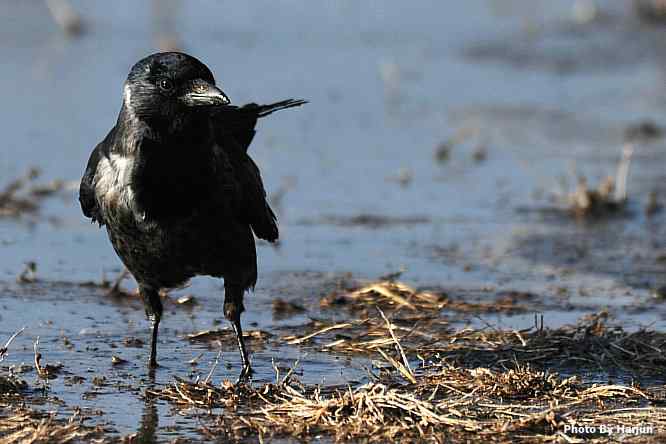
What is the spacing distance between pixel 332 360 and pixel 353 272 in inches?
73.6

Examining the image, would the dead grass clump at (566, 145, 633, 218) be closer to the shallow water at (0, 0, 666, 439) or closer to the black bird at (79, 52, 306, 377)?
the shallow water at (0, 0, 666, 439)

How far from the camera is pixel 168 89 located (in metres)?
5.45

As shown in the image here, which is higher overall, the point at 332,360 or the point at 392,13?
the point at 392,13

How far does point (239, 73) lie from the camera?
44.4ft

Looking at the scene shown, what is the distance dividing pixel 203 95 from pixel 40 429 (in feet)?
4.65

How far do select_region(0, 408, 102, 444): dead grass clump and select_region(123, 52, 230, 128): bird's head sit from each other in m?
1.22

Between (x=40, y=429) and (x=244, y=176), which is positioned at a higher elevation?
(x=244, y=176)

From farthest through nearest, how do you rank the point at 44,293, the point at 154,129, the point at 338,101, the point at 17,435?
the point at 338,101
the point at 44,293
the point at 154,129
the point at 17,435

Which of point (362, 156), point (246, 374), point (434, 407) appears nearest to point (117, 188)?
point (246, 374)

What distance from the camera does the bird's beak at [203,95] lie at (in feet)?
17.4

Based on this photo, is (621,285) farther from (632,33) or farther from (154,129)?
(632,33)

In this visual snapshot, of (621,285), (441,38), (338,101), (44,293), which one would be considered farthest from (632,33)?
(44,293)

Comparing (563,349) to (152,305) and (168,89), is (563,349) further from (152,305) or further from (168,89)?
(168,89)

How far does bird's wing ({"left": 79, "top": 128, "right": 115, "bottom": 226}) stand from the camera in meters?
5.82
